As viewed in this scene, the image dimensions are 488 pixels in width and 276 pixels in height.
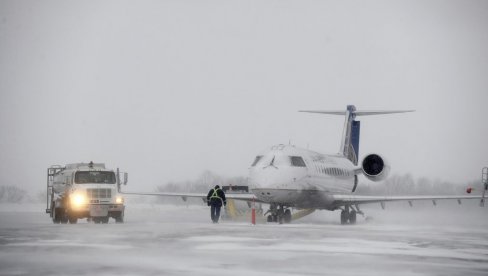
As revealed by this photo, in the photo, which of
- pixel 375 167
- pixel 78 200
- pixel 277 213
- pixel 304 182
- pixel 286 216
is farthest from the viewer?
pixel 375 167

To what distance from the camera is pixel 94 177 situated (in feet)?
105

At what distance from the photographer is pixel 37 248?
16.7m

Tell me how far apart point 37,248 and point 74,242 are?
1920mm

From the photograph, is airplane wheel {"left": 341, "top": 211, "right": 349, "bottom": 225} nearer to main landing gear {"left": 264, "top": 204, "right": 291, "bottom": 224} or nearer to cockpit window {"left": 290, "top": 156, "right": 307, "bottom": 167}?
main landing gear {"left": 264, "top": 204, "right": 291, "bottom": 224}

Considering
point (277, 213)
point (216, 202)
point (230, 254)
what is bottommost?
point (230, 254)

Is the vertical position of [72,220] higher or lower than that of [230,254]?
higher

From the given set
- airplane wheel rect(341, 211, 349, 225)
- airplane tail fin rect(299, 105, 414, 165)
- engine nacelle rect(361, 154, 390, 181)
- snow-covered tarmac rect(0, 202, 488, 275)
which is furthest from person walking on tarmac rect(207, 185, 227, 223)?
airplane tail fin rect(299, 105, 414, 165)

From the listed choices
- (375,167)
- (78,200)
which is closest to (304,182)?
(375,167)

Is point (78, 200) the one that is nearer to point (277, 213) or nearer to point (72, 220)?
point (72, 220)

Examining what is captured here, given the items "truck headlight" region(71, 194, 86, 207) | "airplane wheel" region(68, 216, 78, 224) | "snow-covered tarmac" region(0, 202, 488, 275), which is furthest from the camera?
"airplane wheel" region(68, 216, 78, 224)

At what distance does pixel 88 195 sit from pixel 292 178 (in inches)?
348

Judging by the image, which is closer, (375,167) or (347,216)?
(347,216)

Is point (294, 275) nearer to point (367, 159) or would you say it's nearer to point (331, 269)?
point (331, 269)

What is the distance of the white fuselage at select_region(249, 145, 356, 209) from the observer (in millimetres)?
32938
